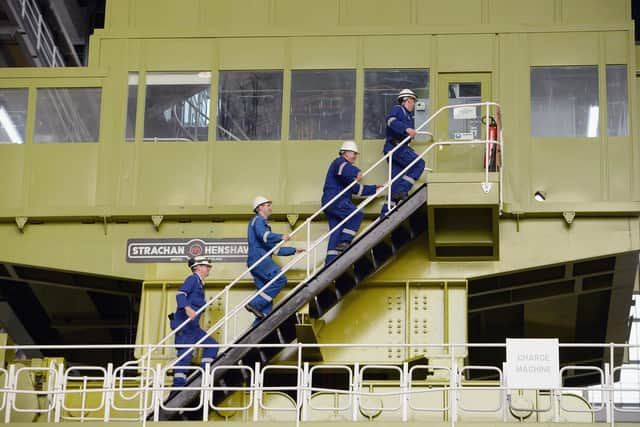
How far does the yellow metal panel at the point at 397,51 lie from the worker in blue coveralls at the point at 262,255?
290 cm

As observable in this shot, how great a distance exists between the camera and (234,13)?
21.6m

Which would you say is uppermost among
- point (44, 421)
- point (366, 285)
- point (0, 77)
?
point (0, 77)

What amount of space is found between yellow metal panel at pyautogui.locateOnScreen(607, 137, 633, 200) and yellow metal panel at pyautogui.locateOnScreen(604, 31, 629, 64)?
1168 millimetres

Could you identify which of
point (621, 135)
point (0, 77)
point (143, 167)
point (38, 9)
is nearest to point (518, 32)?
point (621, 135)

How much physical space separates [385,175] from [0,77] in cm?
588

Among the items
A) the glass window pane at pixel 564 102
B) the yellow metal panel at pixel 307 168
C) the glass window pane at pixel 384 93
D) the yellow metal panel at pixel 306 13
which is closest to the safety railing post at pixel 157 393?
the yellow metal panel at pixel 307 168

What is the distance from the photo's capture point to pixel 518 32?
2081 centimetres

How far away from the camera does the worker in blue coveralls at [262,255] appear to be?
62.6 ft

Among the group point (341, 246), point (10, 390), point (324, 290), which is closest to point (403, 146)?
point (341, 246)

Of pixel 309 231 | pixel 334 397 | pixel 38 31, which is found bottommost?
pixel 334 397

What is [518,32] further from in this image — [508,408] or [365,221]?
[508,408]

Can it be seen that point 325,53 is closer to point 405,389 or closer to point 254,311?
point 254,311

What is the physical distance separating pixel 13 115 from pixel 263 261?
471cm

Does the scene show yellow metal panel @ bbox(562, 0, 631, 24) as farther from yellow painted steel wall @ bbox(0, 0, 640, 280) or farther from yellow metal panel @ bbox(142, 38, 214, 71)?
yellow metal panel @ bbox(142, 38, 214, 71)
